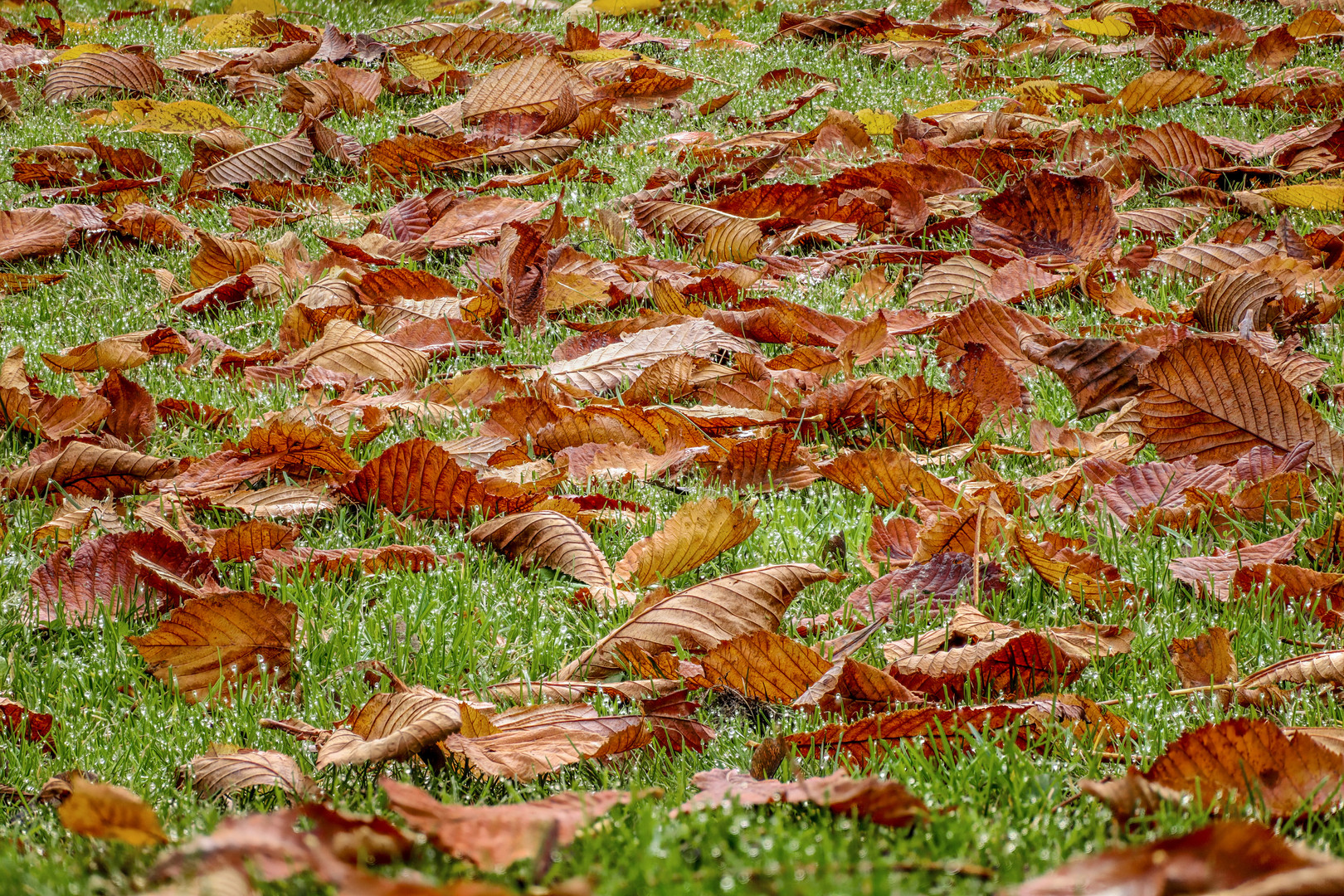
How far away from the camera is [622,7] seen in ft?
22.5

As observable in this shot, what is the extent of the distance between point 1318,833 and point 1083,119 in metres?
3.72

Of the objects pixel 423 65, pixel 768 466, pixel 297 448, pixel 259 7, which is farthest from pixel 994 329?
pixel 259 7

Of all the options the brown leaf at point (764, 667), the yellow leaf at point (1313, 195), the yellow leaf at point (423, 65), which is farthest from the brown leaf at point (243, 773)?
the yellow leaf at point (423, 65)

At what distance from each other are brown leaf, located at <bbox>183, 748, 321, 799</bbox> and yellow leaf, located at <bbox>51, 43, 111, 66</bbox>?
4.91m

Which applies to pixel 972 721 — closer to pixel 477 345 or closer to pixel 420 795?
pixel 420 795

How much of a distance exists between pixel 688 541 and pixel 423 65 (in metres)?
4.15

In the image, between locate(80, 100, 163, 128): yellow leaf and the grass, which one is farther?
locate(80, 100, 163, 128): yellow leaf

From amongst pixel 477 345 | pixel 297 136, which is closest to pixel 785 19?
pixel 297 136

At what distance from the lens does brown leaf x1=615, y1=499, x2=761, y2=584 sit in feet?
6.83

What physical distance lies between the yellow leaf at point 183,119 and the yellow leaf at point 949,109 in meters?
2.75

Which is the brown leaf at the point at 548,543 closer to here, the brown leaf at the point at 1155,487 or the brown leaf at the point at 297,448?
the brown leaf at the point at 297,448

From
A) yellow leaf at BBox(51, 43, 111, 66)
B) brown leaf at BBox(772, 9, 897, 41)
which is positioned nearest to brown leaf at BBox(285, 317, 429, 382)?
yellow leaf at BBox(51, 43, 111, 66)

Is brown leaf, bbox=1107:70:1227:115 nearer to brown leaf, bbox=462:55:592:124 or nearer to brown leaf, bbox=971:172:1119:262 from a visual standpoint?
brown leaf, bbox=971:172:1119:262

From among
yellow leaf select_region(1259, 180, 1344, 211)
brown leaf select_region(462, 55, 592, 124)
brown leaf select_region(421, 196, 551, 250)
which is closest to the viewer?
yellow leaf select_region(1259, 180, 1344, 211)
